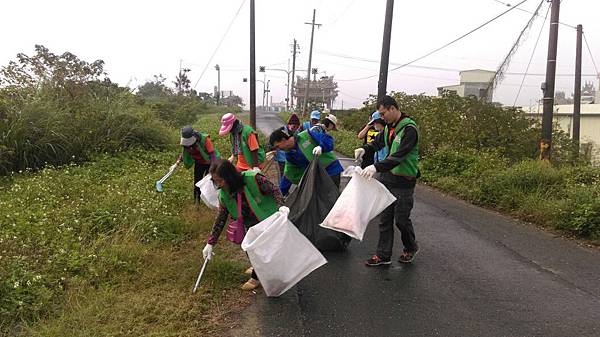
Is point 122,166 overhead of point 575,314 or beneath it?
overhead

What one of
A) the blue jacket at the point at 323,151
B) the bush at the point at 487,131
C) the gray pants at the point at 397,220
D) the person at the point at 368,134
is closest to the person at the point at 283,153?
the blue jacket at the point at 323,151

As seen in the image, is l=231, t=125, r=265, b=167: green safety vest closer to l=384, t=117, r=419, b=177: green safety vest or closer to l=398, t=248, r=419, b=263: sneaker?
l=384, t=117, r=419, b=177: green safety vest

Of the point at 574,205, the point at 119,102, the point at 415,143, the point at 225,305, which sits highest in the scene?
the point at 119,102

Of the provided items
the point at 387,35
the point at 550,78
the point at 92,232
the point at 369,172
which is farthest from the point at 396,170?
the point at 387,35

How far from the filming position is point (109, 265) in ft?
13.6

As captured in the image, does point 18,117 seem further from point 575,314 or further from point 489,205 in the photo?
point 575,314

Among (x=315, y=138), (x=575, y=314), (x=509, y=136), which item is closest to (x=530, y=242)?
(x=575, y=314)

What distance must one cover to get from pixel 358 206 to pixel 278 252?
0.91 m

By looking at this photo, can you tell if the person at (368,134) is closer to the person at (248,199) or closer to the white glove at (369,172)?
the white glove at (369,172)

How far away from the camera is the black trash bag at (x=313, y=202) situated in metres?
4.82

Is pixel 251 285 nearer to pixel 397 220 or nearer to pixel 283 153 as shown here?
pixel 397 220

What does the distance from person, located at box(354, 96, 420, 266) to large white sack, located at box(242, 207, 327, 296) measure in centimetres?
92

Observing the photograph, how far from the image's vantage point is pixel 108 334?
121 inches

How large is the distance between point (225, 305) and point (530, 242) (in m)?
3.97
